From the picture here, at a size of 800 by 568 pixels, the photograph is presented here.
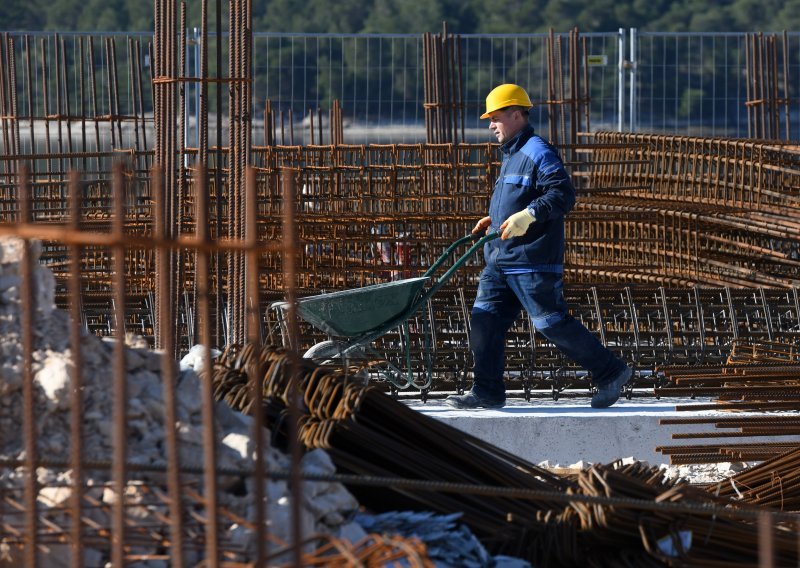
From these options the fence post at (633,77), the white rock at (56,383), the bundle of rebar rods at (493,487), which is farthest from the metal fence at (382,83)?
the white rock at (56,383)

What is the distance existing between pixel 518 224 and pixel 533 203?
0.15 metres

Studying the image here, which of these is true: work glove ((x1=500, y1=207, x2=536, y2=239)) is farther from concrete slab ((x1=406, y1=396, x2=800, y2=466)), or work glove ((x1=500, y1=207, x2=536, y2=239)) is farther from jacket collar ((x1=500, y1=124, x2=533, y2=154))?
concrete slab ((x1=406, y1=396, x2=800, y2=466))

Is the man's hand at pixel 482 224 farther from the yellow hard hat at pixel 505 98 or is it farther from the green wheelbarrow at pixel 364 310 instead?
the yellow hard hat at pixel 505 98

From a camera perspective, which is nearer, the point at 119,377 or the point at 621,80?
the point at 119,377

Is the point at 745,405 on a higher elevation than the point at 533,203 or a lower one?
lower

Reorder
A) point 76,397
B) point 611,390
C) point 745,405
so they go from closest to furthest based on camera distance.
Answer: point 76,397
point 745,405
point 611,390

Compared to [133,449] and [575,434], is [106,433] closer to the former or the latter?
[133,449]

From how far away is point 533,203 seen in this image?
718 centimetres

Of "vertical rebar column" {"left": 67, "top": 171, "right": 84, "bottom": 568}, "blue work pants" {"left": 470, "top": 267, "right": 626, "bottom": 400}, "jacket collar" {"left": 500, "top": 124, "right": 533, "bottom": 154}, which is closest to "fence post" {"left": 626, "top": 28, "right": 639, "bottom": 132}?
"jacket collar" {"left": 500, "top": 124, "right": 533, "bottom": 154}

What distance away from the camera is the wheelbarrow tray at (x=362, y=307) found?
699cm

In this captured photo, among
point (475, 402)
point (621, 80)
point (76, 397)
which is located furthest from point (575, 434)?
point (621, 80)

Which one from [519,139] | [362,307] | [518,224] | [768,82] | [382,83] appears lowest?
[362,307]

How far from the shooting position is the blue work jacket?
7230 mm

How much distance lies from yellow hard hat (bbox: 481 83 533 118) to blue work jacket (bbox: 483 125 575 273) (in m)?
0.17
